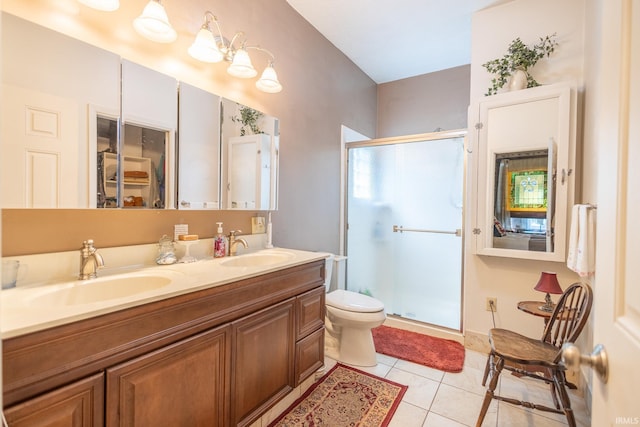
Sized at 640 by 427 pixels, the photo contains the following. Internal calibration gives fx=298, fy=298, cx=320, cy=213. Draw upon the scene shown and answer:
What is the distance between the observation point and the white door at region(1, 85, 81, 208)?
3.52 ft

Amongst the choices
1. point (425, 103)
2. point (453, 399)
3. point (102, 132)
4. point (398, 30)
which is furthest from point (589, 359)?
point (425, 103)

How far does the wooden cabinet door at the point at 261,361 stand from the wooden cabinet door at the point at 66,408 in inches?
20.0

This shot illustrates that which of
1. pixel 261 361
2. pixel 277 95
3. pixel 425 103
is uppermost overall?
pixel 425 103

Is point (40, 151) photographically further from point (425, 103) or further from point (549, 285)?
point (425, 103)

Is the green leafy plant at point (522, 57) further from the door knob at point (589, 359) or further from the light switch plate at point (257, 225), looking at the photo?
the door knob at point (589, 359)

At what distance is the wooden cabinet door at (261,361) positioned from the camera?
1.35 m

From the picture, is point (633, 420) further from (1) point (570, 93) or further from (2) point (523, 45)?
(2) point (523, 45)

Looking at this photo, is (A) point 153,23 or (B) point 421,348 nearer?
(A) point 153,23

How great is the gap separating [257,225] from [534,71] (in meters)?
2.33

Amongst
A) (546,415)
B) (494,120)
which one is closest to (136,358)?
(546,415)

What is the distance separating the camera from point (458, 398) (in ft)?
5.97

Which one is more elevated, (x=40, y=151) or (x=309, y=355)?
(x=40, y=151)

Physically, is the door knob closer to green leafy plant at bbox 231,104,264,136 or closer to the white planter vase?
green leafy plant at bbox 231,104,264,136

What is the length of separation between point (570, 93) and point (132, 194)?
2654 millimetres
